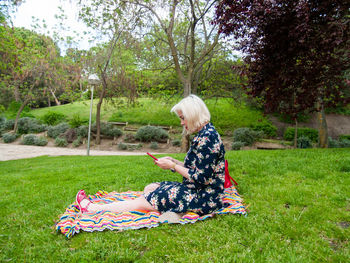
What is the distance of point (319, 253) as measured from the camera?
198 centimetres

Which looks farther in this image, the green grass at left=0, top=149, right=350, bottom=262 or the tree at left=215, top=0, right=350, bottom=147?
the tree at left=215, top=0, right=350, bottom=147

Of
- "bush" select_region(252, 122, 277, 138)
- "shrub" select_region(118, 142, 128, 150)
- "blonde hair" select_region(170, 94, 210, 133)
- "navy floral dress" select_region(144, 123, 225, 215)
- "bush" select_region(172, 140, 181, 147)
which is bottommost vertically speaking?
"shrub" select_region(118, 142, 128, 150)

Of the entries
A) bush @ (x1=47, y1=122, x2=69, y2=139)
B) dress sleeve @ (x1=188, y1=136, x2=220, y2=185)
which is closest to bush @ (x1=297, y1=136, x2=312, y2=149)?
dress sleeve @ (x1=188, y1=136, x2=220, y2=185)

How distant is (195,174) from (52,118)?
21.6 m

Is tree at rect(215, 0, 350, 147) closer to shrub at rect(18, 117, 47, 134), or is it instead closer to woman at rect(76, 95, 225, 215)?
woman at rect(76, 95, 225, 215)

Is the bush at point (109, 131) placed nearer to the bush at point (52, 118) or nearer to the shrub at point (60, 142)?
the shrub at point (60, 142)

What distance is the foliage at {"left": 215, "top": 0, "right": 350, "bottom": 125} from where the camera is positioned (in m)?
4.62

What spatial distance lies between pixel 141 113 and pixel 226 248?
19.0m

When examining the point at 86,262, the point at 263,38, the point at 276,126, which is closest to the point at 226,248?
the point at 86,262

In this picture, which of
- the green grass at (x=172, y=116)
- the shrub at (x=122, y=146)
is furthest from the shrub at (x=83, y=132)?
the shrub at (x=122, y=146)

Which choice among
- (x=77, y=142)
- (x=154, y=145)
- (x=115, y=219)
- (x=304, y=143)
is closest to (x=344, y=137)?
(x=304, y=143)

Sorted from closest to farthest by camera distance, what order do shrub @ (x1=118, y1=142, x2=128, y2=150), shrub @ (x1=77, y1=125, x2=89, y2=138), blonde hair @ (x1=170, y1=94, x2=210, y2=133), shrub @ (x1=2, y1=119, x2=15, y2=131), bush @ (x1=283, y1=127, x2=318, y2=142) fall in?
blonde hair @ (x1=170, y1=94, x2=210, y2=133) < shrub @ (x1=118, y1=142, x2=128, y2=150) < bush @ (x1=283, y1=127, x2=318, y2=142) < shrub @ (x1=77, y1=125, x2=89, y2=138) < shrub @ (x1=2, y1=119, x2=15, y2=131)

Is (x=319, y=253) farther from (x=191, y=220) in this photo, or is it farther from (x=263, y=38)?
(x=263, y=38)

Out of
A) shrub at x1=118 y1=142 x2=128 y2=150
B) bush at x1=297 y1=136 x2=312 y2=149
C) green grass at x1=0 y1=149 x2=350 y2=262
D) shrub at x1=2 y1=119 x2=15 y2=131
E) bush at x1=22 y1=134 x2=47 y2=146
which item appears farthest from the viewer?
shrub at x1=2 y1=119 x2=15 y2=131
